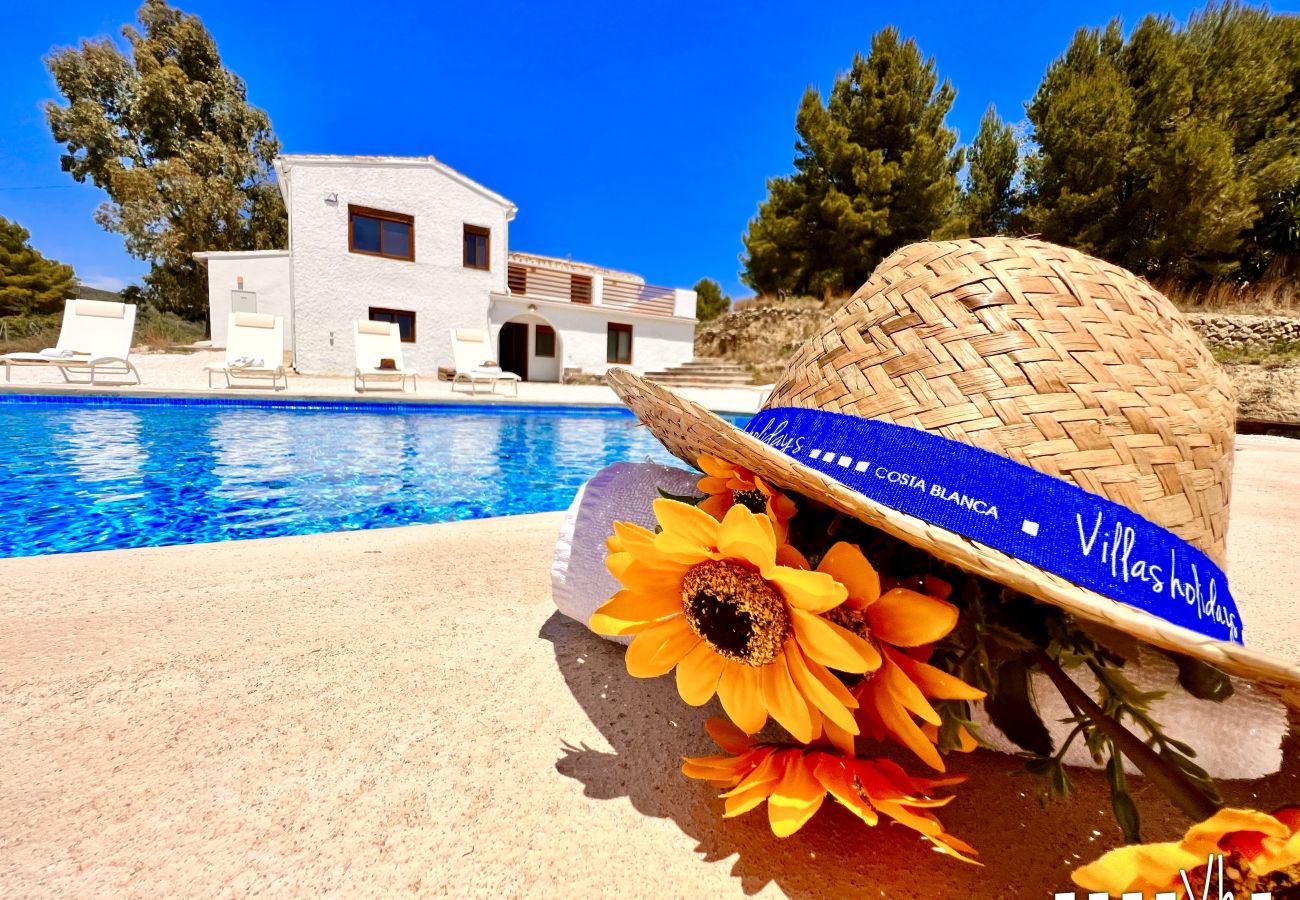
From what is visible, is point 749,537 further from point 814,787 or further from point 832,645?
point 814,787

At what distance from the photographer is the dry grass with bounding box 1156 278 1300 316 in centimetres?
1305

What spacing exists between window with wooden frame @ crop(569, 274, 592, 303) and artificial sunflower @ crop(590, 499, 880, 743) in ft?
66.9

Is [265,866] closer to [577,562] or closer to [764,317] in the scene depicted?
[577,562]

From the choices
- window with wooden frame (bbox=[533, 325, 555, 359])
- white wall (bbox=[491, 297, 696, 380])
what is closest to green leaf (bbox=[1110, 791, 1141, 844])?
white wall (bbox=[491, 297, 696, 380])

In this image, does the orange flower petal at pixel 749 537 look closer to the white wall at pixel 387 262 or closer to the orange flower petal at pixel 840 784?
the orange flower petal at pixel 840 784

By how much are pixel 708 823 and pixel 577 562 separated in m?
0.63

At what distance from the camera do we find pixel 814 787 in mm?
641

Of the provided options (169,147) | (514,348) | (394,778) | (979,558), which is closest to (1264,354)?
(979,558)

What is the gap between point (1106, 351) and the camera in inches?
31.5

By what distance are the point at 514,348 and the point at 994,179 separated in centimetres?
1745

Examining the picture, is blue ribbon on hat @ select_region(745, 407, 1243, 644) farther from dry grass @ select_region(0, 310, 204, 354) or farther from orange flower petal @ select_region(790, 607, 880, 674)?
dry grass @ select_region(0, 310, 204, 354)

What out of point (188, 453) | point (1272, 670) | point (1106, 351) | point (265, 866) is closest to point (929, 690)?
point (1272, 670)

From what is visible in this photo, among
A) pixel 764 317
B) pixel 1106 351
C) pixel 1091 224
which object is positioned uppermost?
pixel 1091 224

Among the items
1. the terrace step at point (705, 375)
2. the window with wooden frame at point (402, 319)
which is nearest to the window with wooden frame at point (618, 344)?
the terrace step at point (705, 375)
